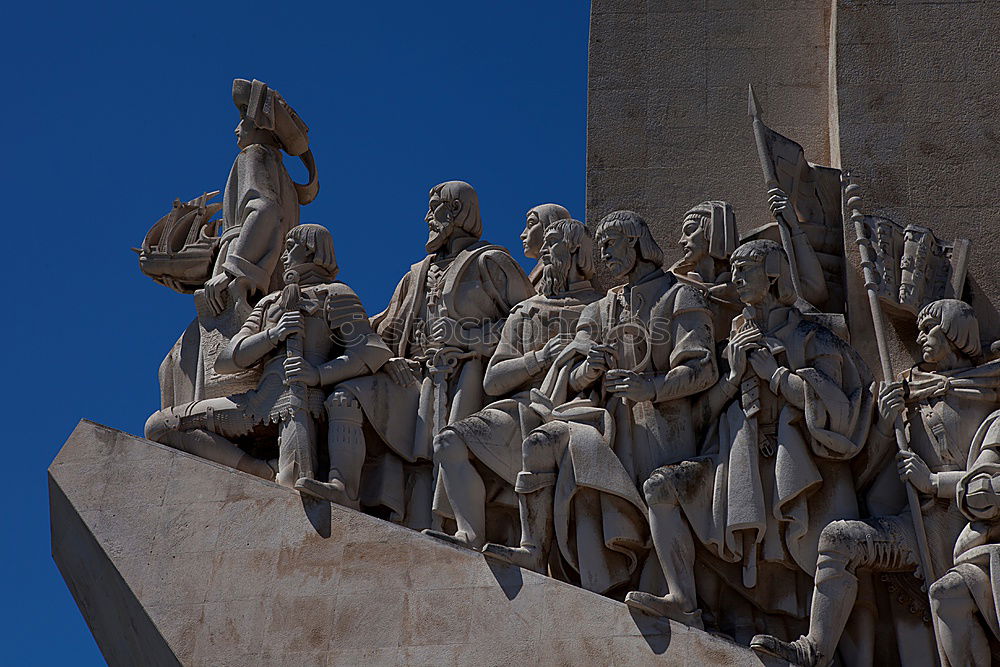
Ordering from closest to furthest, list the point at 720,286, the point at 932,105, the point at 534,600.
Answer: the point at 534,600, the point at 720,286, the point at 932,105

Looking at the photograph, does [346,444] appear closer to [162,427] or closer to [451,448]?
[451,448]

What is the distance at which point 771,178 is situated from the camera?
503 inches

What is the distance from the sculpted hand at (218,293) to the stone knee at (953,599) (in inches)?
188

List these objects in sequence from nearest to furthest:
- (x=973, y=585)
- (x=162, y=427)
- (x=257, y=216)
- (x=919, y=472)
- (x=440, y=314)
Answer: (x=973, y=585), (x=919, y=472), (x=162, y=427), (x=440, y=314), (x=257, y=216)

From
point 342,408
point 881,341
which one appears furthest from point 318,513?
point 881,341

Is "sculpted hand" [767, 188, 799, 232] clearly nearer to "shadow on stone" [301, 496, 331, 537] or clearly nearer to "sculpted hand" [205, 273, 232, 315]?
"shadow on stone" [301, 496, 331, 537]

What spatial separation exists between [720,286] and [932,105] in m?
2.04

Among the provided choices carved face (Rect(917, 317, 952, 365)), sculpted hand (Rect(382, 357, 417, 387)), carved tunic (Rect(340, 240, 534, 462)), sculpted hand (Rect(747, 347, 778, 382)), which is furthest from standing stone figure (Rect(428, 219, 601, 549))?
carved face (Rect(917, 317, 952, 365))

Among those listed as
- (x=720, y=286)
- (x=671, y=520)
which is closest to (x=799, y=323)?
(x=720, y=286)

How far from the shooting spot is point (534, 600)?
1103cm

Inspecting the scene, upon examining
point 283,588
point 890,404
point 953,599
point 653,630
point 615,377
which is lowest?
point 653,630

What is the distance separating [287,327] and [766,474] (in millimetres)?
2944

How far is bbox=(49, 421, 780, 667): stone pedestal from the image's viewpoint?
10922 millimetres

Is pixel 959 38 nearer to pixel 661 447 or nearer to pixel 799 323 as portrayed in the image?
pixel 799 323
